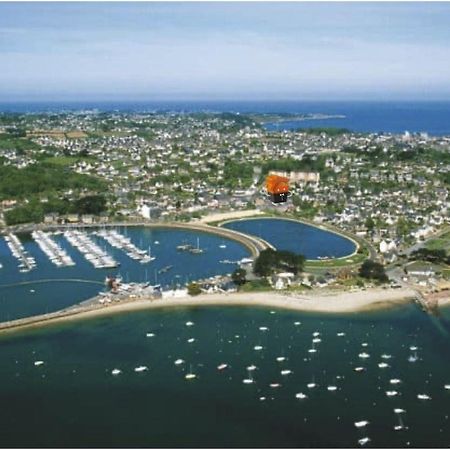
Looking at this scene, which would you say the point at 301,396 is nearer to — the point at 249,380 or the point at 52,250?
the point at 249,380

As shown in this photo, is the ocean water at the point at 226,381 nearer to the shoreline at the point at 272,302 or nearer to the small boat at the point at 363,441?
the small boat at the point at 363,441

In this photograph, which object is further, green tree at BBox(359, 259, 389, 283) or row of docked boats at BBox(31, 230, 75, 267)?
row of docked boats at BBox(31, 230, 75, 267)

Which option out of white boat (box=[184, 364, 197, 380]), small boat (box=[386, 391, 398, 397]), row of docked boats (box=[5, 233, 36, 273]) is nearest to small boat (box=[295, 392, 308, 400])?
small boat (box=[386, 391, 398, 397])

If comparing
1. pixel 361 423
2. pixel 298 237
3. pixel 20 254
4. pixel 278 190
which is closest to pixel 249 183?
pixel 278 190

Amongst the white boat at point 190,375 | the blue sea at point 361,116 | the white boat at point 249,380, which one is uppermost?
the white boat at point 249,380

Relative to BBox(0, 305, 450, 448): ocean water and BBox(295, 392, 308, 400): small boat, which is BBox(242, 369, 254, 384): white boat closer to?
BBox(0, 305, 450, 448): ocean water

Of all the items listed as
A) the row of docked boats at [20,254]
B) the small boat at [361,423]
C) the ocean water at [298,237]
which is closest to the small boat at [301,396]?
the small boat at [361,423]
